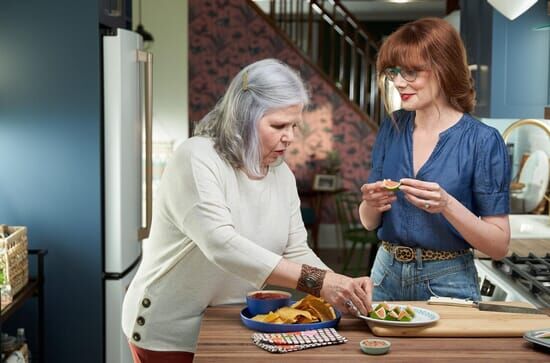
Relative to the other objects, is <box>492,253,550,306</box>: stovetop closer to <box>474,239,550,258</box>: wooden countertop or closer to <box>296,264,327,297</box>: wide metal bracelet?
<box>474,239,550,258</box>: wooden countertop

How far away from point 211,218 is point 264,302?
0.27 m

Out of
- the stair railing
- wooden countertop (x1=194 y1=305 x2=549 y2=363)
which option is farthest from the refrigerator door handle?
the stair railing

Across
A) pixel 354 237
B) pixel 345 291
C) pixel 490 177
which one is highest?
pixel 490 177

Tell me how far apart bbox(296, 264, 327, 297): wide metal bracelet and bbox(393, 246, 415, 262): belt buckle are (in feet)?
1.46

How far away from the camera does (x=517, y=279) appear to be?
3055 millimetres

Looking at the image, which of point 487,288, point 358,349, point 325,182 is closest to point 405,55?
point 358,349

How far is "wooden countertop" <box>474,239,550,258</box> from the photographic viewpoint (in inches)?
137

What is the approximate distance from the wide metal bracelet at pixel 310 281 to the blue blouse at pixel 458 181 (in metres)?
0.46

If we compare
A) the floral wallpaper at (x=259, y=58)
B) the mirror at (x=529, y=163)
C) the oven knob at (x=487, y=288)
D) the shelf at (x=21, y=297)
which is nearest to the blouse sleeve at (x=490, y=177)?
the oven knob at (x=487, y=288)

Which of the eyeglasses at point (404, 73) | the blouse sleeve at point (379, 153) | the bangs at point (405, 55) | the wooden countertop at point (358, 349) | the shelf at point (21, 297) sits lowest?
the shelf at point (21, 297)

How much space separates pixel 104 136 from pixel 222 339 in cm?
197

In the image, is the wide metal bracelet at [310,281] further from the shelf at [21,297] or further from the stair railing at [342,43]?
the stair railing at [342,43]

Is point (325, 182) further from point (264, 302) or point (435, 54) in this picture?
point (264, 302)

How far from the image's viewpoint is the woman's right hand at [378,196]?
8.03ft
